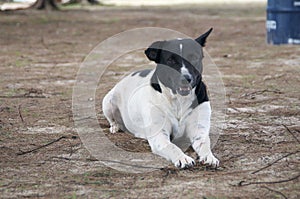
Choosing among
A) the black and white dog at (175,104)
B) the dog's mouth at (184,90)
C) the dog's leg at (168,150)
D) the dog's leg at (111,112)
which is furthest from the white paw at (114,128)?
the dog's mouth at (184,90)

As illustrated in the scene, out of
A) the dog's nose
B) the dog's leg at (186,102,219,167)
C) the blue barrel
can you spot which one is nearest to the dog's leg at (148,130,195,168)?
the dog's leg at (186,102,219,167)

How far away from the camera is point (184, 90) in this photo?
14.8 ft

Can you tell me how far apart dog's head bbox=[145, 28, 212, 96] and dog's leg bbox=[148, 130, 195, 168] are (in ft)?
1.14

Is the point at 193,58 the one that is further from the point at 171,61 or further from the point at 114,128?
the point at 114,128

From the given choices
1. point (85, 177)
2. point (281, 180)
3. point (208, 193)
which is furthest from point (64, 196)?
point (281, 180)

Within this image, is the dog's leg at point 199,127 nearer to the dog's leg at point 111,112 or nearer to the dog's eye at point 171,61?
the dog's eye at point 171,61

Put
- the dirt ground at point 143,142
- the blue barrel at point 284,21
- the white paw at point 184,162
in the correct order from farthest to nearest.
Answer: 1. the blue barrel at point 284,21
2. the white paw at point 184,162
3. the dirt ground at point 143,142

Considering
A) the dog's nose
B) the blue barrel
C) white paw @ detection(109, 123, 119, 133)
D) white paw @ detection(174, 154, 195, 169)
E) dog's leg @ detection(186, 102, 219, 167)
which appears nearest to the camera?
white paw @ detection(174, 154, 195, 169)

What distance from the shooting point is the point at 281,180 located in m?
3.96

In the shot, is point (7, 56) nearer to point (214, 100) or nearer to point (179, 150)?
point (214, 100)

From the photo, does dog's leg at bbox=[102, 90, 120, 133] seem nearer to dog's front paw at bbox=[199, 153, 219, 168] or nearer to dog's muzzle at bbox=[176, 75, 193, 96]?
dog's muzzle at bbox=[176, 75, 193, 96]

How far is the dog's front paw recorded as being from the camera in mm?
4296

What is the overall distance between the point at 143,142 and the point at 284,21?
22.3ft

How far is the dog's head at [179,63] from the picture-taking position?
443 centimetres
